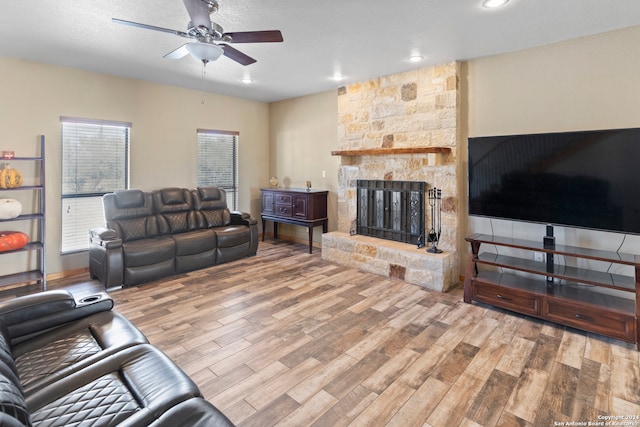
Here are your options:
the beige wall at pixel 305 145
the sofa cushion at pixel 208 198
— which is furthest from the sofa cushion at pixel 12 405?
the beige wall at pixel 305 145

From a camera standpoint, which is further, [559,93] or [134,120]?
[134,120]

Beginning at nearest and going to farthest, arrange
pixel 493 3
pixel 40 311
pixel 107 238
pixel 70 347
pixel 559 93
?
pixel 70 347
pixel 40 311
pixel 493 3
pixel 559 93
pixel 107 238

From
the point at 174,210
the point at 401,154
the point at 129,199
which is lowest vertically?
the point at 174,210

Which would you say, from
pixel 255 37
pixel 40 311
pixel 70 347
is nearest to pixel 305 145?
pixel 255 37

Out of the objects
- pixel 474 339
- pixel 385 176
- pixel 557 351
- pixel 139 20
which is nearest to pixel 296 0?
pixel 139 20

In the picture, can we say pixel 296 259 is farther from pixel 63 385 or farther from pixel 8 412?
pixel 8 412

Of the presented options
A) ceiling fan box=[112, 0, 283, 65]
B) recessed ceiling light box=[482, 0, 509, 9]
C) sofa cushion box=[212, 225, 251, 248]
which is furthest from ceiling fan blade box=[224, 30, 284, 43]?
sofa cushion box=[212, 225, 251, 248]

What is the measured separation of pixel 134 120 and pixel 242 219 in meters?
2.15

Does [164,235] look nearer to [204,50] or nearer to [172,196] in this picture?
[172,196]

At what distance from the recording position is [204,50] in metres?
2.55

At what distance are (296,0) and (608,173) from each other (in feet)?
9.83

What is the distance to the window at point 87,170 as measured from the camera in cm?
451

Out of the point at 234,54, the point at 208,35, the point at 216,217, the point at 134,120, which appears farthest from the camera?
the point at 216,217

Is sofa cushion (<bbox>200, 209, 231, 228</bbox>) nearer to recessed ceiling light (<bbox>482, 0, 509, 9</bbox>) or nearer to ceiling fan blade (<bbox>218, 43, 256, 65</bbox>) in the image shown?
ceiling fan blade (<bbox>218, 43, 256, 65</bbox>)
